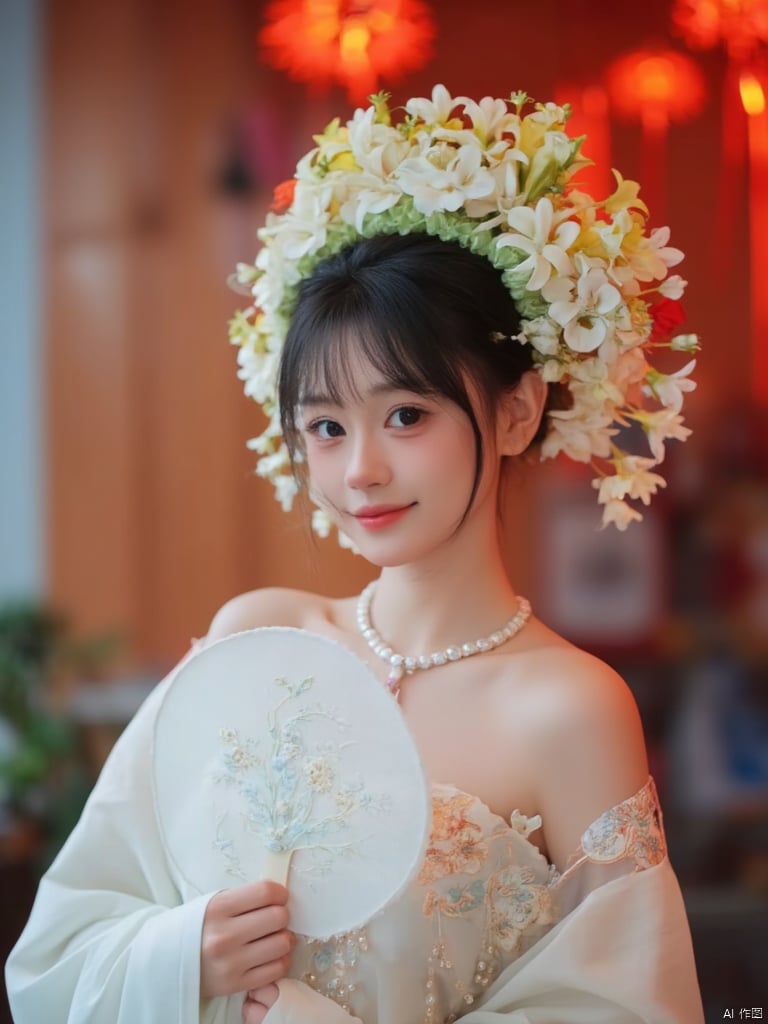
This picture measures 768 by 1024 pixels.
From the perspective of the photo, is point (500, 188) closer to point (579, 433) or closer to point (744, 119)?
point (579, 433)

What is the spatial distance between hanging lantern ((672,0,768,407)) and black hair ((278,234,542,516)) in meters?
0.62

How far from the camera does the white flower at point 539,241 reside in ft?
3.98

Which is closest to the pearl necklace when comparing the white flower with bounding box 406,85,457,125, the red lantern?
the white flower with bounding box 406,85,457,125

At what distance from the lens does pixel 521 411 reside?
130cm

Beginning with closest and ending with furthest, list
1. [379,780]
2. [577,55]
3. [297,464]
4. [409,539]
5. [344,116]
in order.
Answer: [379,780] < [409,539] < [297,464] < [577,55] < [344,116]

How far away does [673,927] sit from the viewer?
1.17 m

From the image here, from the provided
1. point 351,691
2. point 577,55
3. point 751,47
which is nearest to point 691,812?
point 577,55

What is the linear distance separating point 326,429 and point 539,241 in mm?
282

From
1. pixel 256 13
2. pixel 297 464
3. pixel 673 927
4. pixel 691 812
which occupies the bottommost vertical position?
pixel 691 812

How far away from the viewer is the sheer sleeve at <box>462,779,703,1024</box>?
1153mm

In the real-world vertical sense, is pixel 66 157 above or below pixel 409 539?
above

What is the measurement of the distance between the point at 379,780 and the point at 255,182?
2.71 meters

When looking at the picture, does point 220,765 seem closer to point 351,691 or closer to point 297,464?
point 351,691

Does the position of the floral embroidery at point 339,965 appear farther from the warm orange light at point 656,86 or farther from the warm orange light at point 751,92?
the warm orange light at point 656,86
